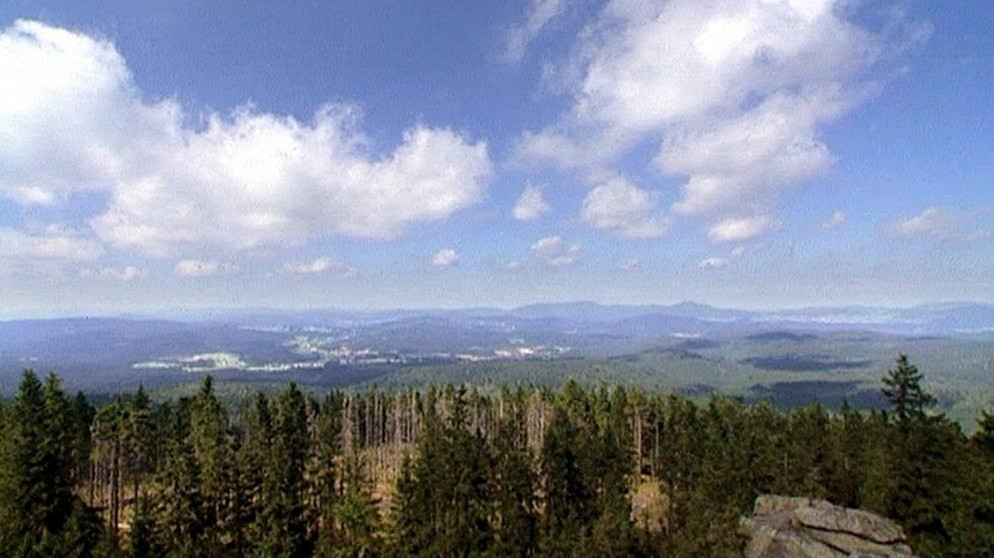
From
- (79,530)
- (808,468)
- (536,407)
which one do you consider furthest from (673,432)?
(79,530)

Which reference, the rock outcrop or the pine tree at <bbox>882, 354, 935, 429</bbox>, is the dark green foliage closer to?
the rock outcrop

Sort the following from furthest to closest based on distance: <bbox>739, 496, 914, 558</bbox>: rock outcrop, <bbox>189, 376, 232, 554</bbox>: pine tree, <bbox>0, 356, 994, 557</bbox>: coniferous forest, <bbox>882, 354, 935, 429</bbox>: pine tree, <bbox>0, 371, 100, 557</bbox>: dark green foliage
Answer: <bbox>882, 354, 935, 429</bbox>: pine tree, <bbox>189, 376, 232, 554</bbox>: pine tree, <bbox>739, 496, 914, 558</bbox>: rock outcrop, <bbox>0, 356, 994, 557</bbox>: coniferous forest, <bbox>0, 371, 100, 557</bbox>: dark green foliage

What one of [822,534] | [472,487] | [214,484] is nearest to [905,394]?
[822,534]

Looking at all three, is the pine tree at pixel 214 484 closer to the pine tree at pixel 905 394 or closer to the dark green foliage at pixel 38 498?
the dark green foliage at pixel 38 498

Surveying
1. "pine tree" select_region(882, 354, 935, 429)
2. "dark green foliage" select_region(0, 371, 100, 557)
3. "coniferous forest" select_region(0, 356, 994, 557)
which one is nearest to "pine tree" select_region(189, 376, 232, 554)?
"coniferous forest" select_region(0, 356, 994, 557)

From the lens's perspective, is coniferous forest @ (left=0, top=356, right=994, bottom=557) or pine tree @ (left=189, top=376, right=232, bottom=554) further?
pine tree @ (left=189, top=376, right=232, bottom=554)

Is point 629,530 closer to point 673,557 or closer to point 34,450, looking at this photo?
point 673,557
